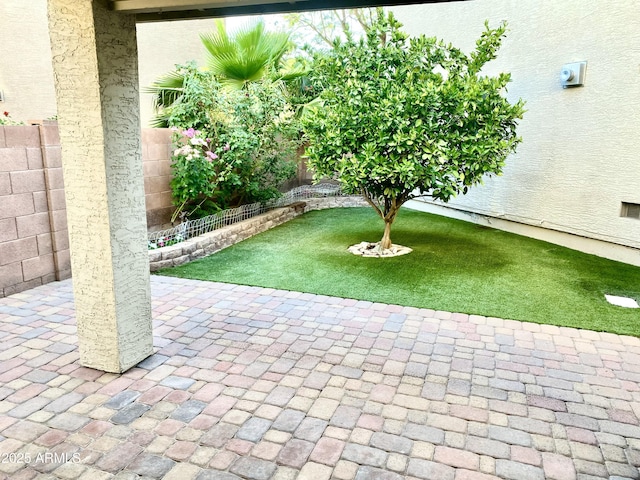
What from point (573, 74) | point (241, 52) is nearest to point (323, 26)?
point (241, 52)

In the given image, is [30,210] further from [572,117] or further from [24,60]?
[572,117]

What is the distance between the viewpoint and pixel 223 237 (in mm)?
6742

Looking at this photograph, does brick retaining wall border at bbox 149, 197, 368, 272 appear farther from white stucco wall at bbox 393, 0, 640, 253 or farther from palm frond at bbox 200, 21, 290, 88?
white stucco wall at bbox 393, 0, 640, 253

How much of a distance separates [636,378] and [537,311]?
123 centimetres

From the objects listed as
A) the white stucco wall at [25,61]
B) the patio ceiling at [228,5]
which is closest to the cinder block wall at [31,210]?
the patio ceiling at [228,5]

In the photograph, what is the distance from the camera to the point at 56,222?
16.4 feet

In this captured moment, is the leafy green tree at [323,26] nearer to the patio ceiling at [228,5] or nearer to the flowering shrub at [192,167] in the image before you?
the flowering shrub at [192,167]

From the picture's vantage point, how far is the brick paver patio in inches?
94.3

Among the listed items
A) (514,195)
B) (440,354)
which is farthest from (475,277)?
(514,195)

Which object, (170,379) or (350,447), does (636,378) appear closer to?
(350,447)

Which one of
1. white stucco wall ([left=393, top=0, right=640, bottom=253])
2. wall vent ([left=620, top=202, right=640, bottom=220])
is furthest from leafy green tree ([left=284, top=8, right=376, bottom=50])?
wall vent ([left=620, top=202, right=640, bottom=220])

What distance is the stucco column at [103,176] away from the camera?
2859mm

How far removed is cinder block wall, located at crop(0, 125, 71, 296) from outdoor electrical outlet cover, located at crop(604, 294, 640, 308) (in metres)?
5.71

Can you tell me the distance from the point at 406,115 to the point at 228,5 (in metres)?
3.16
